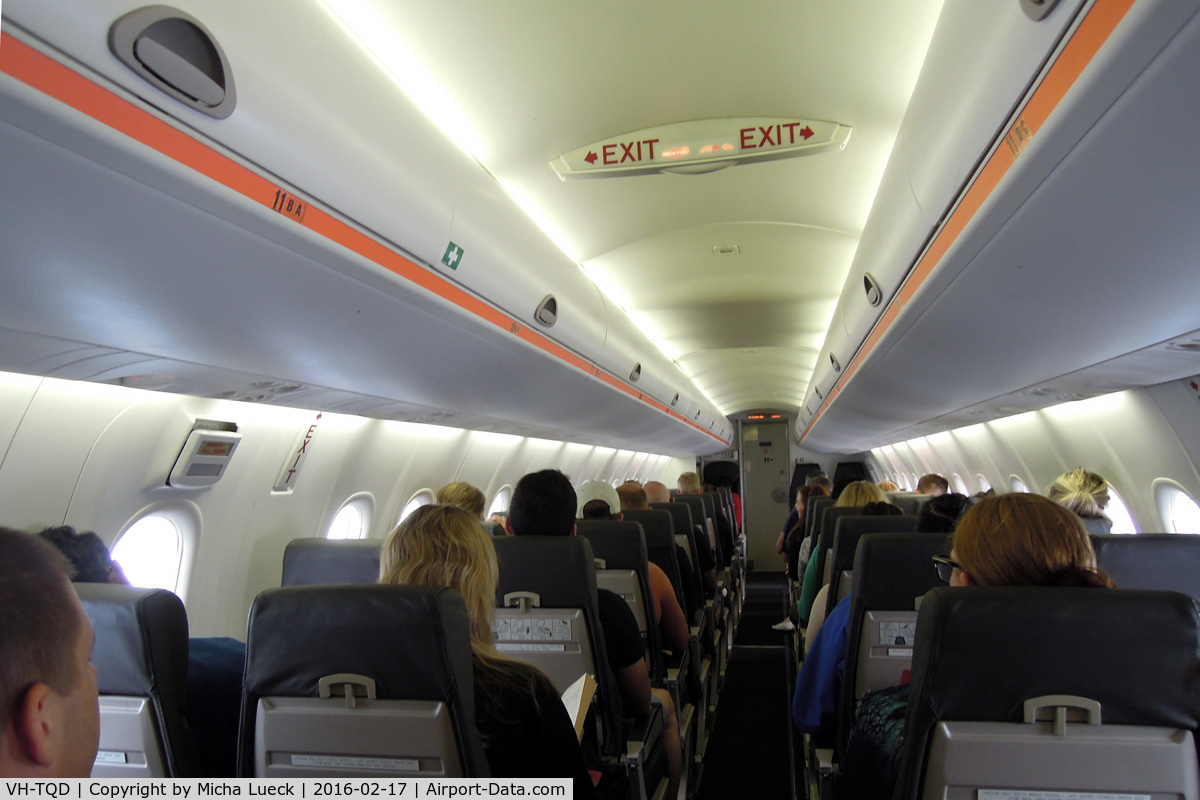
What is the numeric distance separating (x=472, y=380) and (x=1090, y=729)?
11.2 feet

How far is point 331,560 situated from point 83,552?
3.42ft

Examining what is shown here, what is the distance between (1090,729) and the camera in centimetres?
164

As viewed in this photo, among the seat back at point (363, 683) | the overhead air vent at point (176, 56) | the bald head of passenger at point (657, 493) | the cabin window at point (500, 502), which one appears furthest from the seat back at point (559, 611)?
the cabin window at point (500, 502)

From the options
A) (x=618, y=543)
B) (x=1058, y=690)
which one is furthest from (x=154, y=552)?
(x=1058, y=690)

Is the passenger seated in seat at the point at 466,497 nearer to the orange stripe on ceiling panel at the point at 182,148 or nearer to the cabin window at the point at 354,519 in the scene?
the cabin window at the point at 354,519

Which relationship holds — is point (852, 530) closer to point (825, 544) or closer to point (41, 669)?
point (825, 544)

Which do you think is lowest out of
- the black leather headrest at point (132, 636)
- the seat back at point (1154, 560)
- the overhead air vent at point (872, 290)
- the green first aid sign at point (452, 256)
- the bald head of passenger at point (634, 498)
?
the black leather headrest at point (132, 636)

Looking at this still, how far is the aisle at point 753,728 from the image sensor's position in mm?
5152

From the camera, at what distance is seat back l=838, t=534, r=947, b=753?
2.95 meters

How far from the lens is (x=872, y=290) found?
3.59 metres

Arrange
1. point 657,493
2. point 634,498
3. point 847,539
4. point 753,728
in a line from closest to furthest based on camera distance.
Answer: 1. point 847,539
2. point 753,728
3. point 634,498
4. point 657,493

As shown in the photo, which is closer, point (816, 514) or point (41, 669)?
point (41, 669)

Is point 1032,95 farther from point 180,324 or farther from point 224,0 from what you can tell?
point 180,324

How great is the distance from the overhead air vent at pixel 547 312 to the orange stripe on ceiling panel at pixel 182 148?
1.03 meters
